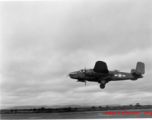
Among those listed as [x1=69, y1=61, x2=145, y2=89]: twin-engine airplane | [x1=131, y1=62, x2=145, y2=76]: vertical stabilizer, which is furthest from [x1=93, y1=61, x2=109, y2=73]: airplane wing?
[x1=131, y1=62, x2=145, y2=76]: vertical stabilizer

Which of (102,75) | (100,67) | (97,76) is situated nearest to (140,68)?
(102,75)

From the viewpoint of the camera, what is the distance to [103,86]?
2752 cm

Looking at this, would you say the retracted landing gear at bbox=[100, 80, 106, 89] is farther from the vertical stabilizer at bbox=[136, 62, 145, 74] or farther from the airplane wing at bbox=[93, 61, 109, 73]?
the vertical stabilizer at bbox=[136, 62, 145, 74]

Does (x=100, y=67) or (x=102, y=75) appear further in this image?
(x=102, y=75)

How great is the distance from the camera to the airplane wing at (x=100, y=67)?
1017 inches

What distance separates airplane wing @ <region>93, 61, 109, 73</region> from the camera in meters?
25.8

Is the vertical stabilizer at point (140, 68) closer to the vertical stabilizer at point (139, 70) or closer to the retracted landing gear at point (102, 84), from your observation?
→ the vertical stabilizer at point (139, 70)

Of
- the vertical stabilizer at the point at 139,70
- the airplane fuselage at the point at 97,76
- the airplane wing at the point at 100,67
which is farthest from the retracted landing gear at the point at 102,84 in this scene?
the vertical stabilizer at the point at 139,70

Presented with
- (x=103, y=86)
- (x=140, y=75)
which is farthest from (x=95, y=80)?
(x=140, y=75)

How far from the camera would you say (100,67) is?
2647cm

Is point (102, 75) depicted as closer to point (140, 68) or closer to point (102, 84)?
point (102, 84)

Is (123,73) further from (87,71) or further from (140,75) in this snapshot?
(87,71)

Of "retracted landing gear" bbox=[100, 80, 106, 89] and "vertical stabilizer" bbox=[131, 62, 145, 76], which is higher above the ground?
"vertical stabilizer" bbox=[131, 62, 145, 76]

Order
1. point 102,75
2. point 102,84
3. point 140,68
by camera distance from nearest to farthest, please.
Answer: point 102,84
point 102,75
point 140,68
